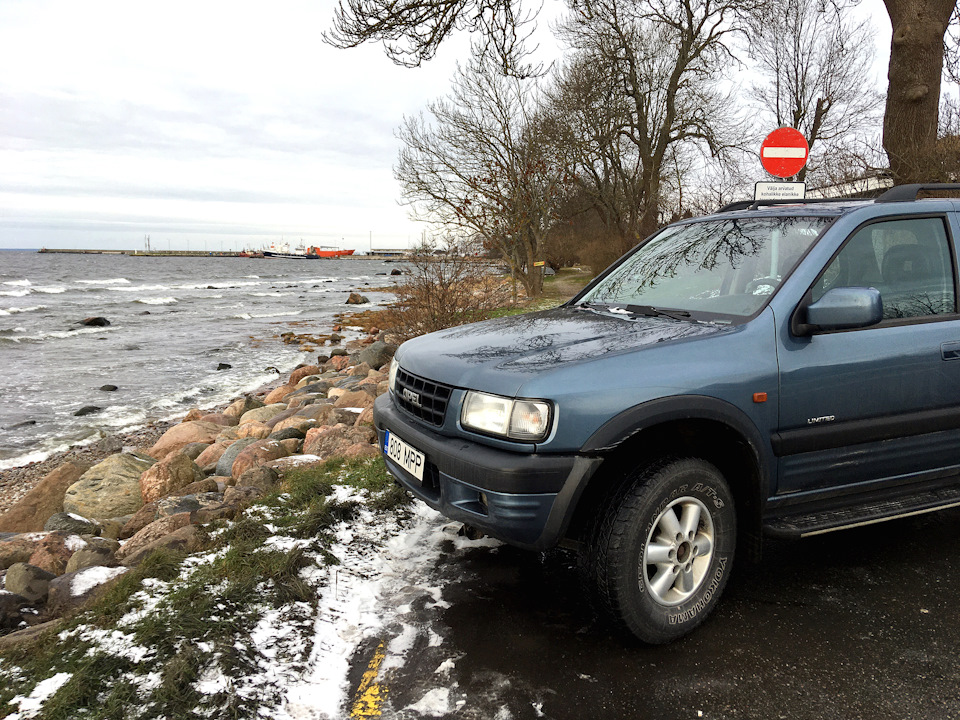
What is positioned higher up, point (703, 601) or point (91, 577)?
point (703, 601)

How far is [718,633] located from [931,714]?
32.9 inches

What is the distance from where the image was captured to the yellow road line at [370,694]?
255 centimetres

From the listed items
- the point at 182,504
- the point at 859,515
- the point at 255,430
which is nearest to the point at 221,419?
the point at 255,430

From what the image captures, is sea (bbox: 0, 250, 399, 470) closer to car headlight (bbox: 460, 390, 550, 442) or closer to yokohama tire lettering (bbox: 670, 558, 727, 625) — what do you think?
car headlight (bbox: 460, 390, 550, 442)

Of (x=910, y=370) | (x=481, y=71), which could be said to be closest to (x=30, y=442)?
(x=910, y=370)

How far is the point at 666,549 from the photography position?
9.44 feet

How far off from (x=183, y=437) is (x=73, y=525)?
3.58 metres

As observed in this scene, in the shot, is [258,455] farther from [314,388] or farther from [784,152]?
[784,152]

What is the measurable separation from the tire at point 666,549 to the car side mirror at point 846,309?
862 mm

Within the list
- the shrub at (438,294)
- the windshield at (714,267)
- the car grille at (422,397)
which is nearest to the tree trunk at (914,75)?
the shrub at (438,294)

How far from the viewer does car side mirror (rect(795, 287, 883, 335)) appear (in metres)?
3.05

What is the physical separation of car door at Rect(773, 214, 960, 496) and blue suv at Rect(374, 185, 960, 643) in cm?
1

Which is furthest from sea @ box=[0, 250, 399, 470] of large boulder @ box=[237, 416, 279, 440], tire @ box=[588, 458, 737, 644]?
tire @ box=[588, 458, 737, 644]

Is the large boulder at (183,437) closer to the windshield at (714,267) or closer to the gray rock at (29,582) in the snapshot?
the gray rock at (29,582)
